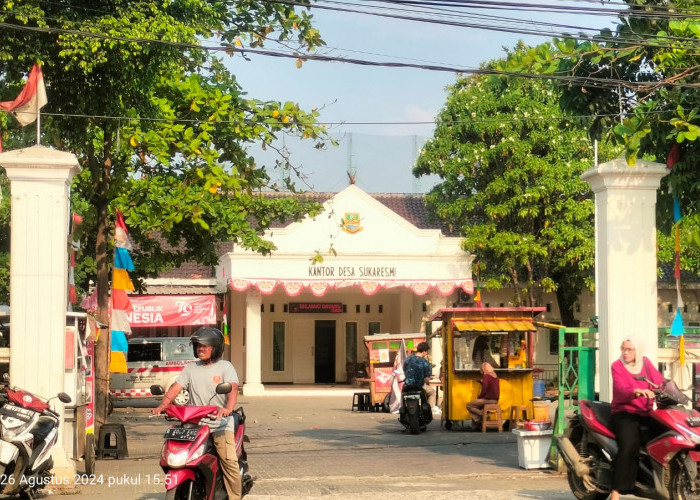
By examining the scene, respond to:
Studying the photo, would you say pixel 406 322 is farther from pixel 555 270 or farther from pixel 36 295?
pixel 36 295

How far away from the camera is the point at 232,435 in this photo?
8883 millimetres

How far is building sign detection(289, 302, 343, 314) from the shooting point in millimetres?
36509

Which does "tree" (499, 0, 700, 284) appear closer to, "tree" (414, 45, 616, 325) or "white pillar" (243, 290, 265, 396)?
"tree" (414, 45, 616, 325)

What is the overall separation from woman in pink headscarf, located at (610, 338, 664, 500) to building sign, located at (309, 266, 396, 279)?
2324 centimetres

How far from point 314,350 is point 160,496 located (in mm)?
26065

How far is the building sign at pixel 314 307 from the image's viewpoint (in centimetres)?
3651

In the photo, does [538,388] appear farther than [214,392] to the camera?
Yes

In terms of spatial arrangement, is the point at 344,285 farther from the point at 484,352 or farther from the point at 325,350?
the point at 484,352

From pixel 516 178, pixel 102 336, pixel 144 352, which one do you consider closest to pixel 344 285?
pixel 516 178

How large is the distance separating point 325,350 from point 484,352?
17.6 meters

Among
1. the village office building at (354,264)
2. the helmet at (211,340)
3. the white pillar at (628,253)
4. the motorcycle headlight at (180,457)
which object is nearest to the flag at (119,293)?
the white pillar at (628,253)

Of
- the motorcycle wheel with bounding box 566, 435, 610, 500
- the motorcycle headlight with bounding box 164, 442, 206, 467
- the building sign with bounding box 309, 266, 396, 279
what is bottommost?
the motorcycle wheel with bounding box 566, 435, 610, 500

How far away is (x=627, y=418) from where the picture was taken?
9.38 meters

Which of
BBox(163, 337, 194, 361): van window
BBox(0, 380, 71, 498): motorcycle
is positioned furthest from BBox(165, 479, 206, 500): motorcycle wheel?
BBox(163, 337, 194, 361): van window
